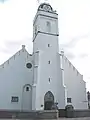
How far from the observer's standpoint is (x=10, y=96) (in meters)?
32.9

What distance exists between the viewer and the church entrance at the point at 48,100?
31688mm

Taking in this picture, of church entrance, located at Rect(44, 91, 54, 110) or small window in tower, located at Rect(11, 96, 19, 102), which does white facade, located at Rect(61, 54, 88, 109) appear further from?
small window in tower, located at Rect(11, 96, 19, 102)

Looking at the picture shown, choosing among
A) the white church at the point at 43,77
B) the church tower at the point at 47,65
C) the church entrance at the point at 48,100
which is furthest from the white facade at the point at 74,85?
the church entrance at the point at 48,100

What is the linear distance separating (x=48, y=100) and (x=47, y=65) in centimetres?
696

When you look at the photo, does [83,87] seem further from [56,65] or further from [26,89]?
[26,89]

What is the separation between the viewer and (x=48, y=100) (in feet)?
105

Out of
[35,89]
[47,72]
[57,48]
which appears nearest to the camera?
[35,89]

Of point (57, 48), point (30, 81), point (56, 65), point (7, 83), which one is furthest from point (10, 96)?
point (57, 48)

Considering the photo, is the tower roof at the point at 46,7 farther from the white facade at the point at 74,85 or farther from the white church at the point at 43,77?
the white facade at the point at 74,85

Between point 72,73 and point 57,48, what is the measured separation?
22.4 feet

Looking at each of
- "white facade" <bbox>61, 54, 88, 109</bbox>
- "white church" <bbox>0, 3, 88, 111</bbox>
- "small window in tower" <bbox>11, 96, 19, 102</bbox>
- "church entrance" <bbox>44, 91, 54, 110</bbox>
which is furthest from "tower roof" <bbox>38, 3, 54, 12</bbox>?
"small window in tower" <bbox>11, 96, 19, 102</bbox>

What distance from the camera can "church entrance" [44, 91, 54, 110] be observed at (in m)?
31.7

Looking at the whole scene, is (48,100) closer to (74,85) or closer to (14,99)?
(14,99)

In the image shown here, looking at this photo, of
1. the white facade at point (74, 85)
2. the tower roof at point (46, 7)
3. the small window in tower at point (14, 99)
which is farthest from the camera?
the tower roof at point (46, 7)
